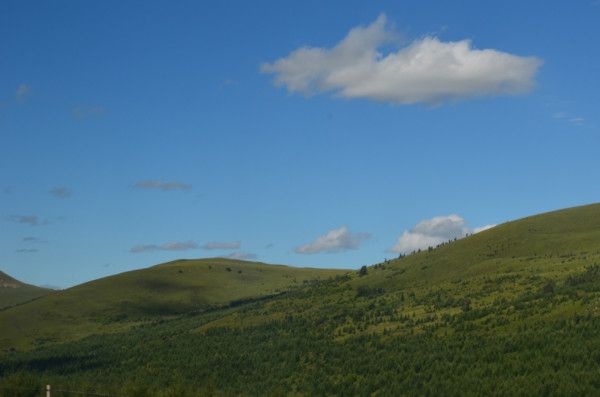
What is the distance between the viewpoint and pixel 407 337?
6606 cm

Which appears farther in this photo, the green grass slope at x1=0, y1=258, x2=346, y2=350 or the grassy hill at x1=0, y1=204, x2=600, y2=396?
the green grass slope at x1=0, y1=258, x2=346, y2=350

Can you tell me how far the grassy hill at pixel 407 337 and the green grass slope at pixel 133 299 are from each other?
1547 centimetres

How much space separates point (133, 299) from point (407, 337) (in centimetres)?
10060

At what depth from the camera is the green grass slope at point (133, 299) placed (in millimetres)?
132338

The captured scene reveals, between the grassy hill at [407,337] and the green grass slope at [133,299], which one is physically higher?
the green grass slope at [133,299]

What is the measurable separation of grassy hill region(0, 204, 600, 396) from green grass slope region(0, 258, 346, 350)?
15.5 meters

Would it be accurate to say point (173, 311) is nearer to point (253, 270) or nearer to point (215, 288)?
point (215, 288)

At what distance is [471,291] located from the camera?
8194cm

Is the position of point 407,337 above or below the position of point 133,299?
below

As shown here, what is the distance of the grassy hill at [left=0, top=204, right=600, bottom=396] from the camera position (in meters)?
47.6

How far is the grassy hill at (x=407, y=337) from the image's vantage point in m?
47.6

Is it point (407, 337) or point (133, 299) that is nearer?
point (407, 337)

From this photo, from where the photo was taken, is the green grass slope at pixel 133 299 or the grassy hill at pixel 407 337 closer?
the grassy hill at pixel 407 337

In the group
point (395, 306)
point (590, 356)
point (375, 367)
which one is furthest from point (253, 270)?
point (590, 356)
